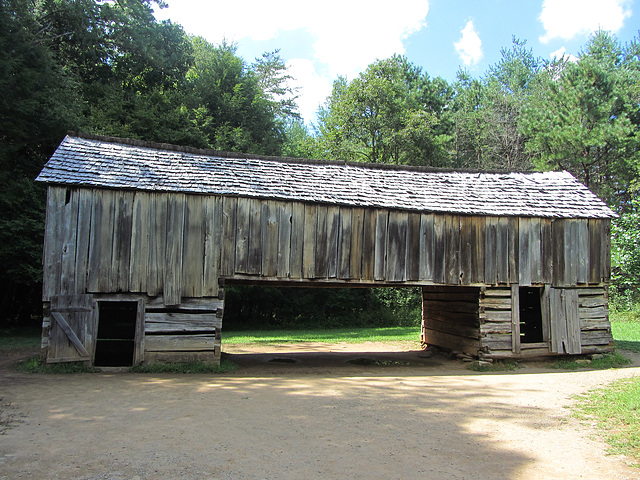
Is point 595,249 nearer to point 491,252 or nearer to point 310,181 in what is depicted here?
point 491,252

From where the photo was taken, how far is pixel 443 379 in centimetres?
1113

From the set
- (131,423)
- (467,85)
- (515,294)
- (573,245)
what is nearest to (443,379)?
(515,294)

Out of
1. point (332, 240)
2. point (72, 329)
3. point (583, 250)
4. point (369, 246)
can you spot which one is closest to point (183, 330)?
point (72, 329)

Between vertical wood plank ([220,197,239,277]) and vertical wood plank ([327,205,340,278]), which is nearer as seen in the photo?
vertical wood plank ([220,197,239,277])

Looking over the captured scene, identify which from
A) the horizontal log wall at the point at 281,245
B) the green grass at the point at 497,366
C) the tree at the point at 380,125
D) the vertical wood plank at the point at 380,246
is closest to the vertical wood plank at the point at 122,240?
the horizontal log wall at the point at 281,245

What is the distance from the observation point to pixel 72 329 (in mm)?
10867

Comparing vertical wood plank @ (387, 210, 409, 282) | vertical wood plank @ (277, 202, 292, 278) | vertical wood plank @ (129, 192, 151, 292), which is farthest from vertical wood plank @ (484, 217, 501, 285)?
vertical wood plank @ (129, 192, 151, 292)

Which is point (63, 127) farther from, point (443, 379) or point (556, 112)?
point (556, 112)

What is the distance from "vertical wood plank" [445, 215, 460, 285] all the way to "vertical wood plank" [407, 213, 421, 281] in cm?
83

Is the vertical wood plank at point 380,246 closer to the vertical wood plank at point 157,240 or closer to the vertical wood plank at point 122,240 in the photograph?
the vertical wood plank at point 157,240

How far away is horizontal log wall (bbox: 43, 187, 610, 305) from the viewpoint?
36.6ft

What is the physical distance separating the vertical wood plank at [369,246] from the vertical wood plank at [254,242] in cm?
277

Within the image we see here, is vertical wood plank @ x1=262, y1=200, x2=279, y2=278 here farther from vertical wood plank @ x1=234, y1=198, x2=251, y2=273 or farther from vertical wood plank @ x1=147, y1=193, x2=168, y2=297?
vertical wood plank @ x1=147, y1=193, x2=168, y2=297

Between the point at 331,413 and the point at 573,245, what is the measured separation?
9500 millimetres
